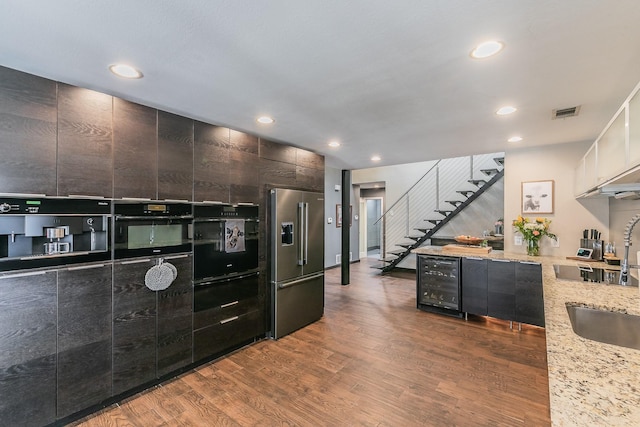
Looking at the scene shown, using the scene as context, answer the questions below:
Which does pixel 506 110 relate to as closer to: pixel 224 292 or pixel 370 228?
pixel 224 292

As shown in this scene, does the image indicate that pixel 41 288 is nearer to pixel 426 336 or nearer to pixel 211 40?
pixel 211 40

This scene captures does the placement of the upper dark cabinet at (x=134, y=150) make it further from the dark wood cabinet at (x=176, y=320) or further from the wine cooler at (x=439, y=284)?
the wine cooler at (x=439, y=284)

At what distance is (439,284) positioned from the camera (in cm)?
433

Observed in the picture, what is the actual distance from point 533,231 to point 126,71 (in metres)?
4.82

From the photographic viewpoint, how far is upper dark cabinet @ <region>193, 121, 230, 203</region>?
286cm

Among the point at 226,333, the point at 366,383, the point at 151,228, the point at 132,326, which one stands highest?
the point at 151,228

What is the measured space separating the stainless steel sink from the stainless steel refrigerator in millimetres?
2684

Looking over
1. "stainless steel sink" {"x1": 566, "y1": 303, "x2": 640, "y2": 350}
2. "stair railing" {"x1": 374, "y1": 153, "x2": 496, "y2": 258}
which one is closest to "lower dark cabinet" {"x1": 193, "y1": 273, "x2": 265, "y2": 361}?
"stainless steel sink" {"x1": 566, "y1": 303, "x2": 640, "y2": 350}

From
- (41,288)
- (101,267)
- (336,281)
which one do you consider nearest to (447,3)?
(101,267)

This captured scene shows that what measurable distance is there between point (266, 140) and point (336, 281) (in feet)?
12.5

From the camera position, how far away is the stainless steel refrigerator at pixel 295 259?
353 cm

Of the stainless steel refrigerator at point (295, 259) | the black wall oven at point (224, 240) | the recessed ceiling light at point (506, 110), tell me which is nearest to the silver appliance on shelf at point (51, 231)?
the black wall oven at point (224, 240)

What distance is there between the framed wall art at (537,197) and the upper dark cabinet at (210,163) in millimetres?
4100

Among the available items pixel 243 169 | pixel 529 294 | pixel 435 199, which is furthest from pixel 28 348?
pixel 435 199
